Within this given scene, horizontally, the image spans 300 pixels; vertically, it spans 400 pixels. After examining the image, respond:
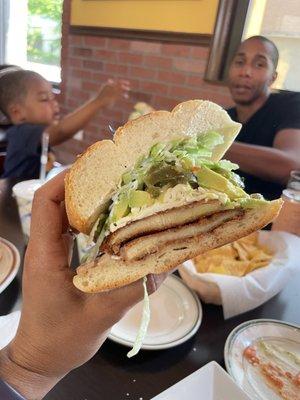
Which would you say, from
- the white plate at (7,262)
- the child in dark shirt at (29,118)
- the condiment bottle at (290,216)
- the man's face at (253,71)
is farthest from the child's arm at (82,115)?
the condiment bottle at (290,216)

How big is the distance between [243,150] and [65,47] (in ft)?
8.42

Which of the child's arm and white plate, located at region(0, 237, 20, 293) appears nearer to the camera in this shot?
white plate, located at region(0, 237, 20, 293)

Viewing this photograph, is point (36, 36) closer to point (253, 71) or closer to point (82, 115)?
point (82, 115)

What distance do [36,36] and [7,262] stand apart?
4.15m

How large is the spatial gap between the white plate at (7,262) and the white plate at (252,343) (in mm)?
601

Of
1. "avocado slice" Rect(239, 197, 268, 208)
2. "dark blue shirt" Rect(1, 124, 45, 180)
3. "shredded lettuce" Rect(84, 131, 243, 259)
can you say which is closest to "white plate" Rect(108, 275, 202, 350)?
"shredded lettuce" Rect(84, 131, 243, 259)

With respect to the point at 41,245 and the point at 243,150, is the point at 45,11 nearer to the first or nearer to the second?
the point at 243,150

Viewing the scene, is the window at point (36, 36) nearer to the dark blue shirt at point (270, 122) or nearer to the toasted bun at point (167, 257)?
the dark blue shirt at point (270, 122)

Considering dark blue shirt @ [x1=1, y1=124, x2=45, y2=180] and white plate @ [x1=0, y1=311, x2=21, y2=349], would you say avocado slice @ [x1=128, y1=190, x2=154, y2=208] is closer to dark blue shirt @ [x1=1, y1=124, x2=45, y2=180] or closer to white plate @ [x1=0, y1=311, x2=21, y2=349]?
white plate @ [x1=0, y1=311, x2=21, y2=349]

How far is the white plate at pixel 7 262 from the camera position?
3.16 ft

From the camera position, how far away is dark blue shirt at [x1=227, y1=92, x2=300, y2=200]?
229 cm

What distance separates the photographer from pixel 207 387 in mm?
696

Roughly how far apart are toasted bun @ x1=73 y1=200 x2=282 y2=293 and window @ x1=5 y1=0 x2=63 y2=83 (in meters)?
3.82

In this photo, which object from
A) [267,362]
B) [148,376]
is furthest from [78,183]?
[267,362]
